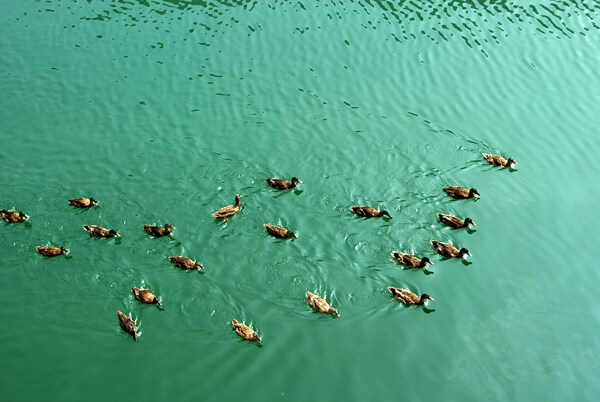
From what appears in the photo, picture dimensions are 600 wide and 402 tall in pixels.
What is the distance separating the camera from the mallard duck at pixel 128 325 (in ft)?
31.9

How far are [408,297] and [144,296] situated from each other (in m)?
4.83

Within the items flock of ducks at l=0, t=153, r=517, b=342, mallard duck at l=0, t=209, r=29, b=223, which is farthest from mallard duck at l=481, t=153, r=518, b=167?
mallard duck at l=0, t=209, r=29, b=223

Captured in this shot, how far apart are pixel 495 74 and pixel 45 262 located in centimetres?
1355

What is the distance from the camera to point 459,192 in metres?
13.2

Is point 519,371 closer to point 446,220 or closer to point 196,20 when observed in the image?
point 446,220

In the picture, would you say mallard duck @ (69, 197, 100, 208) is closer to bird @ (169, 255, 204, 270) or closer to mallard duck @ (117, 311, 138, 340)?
bird @ (169, 255, 204, 270)

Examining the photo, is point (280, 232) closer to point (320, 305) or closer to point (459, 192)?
point (320, 305)

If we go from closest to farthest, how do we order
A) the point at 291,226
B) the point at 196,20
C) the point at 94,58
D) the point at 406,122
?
1. the point at 291,226
2. the point at 406,122
3. the point at 94,58
4. the point at 196,20

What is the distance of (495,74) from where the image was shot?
1748 cm

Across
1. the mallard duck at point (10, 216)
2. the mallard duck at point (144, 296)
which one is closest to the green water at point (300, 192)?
the mallard duck at point (144, 296)

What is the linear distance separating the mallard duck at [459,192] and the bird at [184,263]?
236 inches

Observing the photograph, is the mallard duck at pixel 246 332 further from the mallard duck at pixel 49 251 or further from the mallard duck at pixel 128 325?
the mallard duck at pixel 49 251

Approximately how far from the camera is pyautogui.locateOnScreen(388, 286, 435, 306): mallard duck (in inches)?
425

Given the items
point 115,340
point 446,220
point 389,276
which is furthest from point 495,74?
point 115,340
